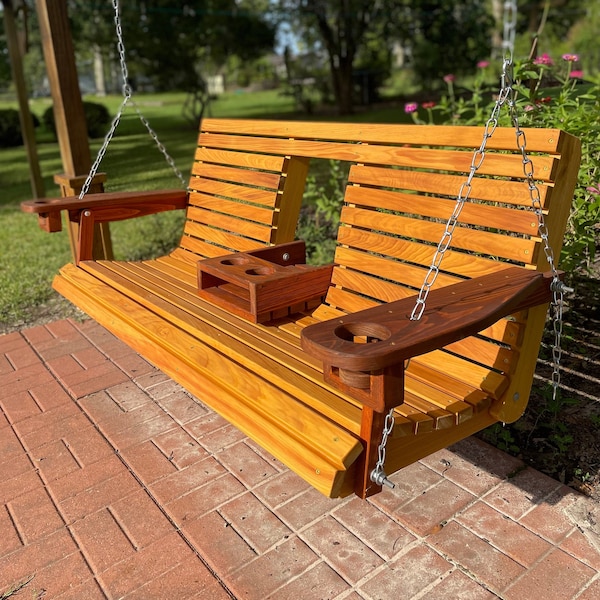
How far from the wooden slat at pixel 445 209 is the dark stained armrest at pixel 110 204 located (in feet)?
4.35

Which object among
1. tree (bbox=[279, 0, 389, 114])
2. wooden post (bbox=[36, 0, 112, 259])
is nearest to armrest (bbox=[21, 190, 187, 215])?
wooden post (bbox=[36, 0, 112, 259])

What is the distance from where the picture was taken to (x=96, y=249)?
13.9 feet

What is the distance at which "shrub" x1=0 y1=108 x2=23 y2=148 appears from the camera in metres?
13.7

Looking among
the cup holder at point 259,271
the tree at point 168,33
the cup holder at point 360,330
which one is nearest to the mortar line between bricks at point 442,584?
the cup holder at point 360,330

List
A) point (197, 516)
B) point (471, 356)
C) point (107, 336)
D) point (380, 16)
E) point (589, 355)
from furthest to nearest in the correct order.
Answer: point (380, 16) < point (107, 336) < point (589, 355) < point (197, 516) < point (471, 356)

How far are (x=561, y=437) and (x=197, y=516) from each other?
1537 millimetres

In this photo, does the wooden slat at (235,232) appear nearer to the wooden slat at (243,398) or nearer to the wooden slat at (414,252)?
the wooden slat at (414,252)

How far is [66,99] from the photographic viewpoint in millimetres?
4059

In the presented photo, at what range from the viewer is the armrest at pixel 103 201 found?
3.14 metres

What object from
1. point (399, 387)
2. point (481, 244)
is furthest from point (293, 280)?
point (399, 387)

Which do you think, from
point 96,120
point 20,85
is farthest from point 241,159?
point 96,120

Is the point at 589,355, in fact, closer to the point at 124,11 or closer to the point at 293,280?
the point at 293,280

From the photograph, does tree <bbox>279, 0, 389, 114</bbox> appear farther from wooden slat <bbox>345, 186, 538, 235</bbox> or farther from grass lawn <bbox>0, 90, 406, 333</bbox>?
wooden slat <bbox>345, 186, 538, 235</bbox>

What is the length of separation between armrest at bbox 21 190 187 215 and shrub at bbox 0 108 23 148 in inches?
469
